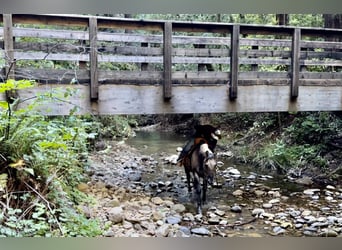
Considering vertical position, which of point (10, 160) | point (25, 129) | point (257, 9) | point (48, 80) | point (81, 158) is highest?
point (257, 9)

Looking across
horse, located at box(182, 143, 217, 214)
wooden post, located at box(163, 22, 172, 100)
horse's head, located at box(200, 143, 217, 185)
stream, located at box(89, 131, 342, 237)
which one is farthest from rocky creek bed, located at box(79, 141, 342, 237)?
wooden post, located at box(163, 22, 172, 100)

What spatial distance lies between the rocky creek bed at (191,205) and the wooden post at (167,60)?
1028mm

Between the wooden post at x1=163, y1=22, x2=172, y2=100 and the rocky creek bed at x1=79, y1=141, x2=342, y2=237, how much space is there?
1.03m

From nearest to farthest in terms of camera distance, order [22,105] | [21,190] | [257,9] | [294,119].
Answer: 1. [257,9]
2. [21,190]
3. [22,105]
4. [294,119]

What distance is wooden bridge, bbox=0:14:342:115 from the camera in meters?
2.78

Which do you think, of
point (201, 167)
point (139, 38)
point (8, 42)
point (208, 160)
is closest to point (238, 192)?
point (201, 167)

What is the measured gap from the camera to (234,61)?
322 cm

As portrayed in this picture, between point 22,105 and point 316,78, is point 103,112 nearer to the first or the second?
point 22,105

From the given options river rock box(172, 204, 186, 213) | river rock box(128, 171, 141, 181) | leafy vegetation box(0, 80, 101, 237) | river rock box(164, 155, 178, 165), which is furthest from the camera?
river rock box(164, 155, 178, 165)

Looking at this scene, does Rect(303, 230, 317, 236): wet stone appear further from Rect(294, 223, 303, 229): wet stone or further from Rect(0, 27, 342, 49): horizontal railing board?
Rect(0, 27, 342, 49): horizontal railing board

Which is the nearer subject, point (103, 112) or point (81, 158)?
point (103, 112)

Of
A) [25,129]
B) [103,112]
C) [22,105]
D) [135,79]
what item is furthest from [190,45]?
[25,129]

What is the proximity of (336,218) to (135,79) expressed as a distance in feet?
6.67
